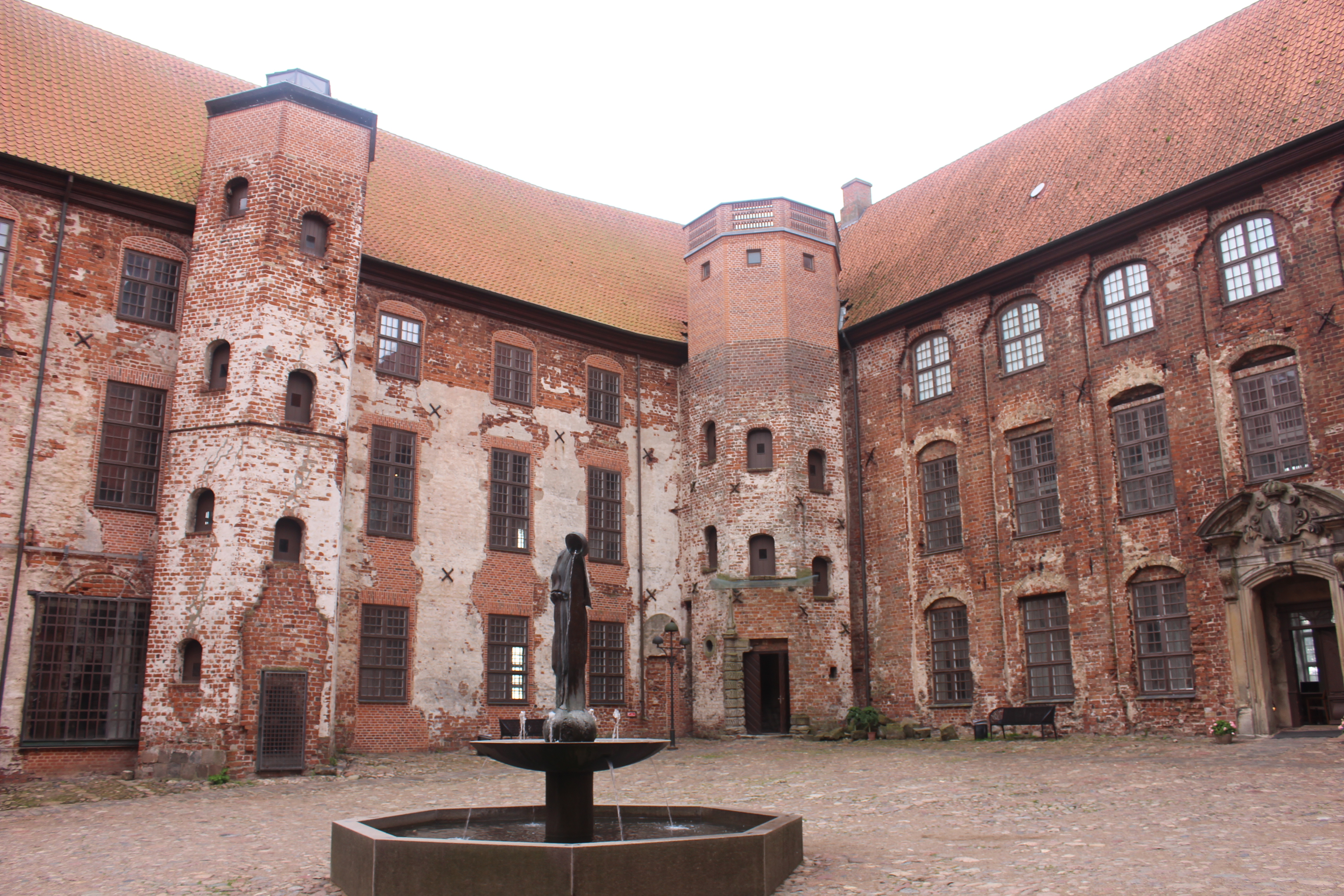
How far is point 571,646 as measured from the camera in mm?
8961

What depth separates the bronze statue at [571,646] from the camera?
8398mm

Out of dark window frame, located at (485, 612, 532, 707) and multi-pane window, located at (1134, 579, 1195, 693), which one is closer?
multi-pane window, located at (1134, 579, 1195, 693)

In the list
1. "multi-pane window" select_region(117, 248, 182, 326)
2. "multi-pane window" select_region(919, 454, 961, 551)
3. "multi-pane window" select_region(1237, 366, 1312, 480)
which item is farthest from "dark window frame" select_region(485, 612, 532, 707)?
"multi-pane window" select_region(1237, 366, 1312, 480)

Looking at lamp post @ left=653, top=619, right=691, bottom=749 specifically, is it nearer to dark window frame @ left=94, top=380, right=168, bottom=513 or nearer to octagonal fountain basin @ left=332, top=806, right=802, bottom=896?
dark window frame @ left=94, top=380, right=168, bottom=513

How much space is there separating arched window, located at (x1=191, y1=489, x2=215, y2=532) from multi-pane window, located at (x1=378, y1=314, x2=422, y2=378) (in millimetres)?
4874

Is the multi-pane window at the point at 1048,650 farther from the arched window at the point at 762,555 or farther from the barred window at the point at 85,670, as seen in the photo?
the barred window at the point at 85,670

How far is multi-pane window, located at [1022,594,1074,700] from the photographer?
21.0m

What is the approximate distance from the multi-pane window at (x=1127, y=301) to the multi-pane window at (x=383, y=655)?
15783mm

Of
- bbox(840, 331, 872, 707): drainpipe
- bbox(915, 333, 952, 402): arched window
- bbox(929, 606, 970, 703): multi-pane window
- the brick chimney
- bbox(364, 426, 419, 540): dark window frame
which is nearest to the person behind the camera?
bbox(364, 426, 419, 540): dark window frame

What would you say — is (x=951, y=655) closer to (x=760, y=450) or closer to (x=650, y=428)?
(x=760, y=450)

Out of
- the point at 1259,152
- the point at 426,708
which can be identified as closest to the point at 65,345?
the point at 426,708

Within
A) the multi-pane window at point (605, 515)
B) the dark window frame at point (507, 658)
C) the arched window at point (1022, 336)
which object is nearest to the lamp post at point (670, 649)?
the multi-pane window at point (605, 515)

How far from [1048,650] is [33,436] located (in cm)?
1966

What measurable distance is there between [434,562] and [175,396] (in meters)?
6.07
